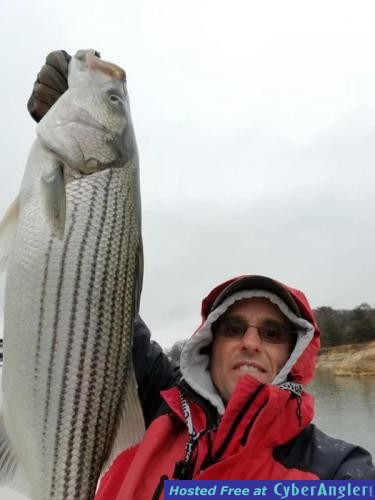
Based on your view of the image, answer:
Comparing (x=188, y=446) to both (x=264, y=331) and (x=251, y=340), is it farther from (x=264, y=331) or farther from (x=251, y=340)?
(x=264, y=331)

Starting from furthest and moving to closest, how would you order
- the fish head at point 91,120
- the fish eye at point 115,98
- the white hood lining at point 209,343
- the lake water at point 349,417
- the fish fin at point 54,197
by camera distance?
the lake water at point 349,417 < the white hood lining at point 209,343 < the fish eye at point 115,98 < the fish head at point 91,120 < the fish fin at point 54,197

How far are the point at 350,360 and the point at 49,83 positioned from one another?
6709cm

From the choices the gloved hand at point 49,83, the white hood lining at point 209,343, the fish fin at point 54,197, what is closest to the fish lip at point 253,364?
the white hood lining at point 209,343

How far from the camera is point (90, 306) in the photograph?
2.65m

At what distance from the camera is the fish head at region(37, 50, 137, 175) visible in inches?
115

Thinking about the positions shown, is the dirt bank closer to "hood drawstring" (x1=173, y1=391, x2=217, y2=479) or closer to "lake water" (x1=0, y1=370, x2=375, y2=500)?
"lake water" (x1=0, y1=370, x2=375, y2=500)

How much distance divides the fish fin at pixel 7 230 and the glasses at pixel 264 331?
6.01 feet

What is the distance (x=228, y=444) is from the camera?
340 centimetres

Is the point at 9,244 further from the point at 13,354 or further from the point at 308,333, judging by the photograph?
the point at 308,333

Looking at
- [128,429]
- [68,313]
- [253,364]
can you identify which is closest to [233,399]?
[253,364]

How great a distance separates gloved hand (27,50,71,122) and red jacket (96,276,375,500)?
2.09 m

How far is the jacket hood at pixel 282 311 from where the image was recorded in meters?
3.79

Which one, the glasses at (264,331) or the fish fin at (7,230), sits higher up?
the fish fin at (7,230)

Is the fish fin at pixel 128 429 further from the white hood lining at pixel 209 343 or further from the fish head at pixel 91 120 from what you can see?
the fish head at pixel 91 120
